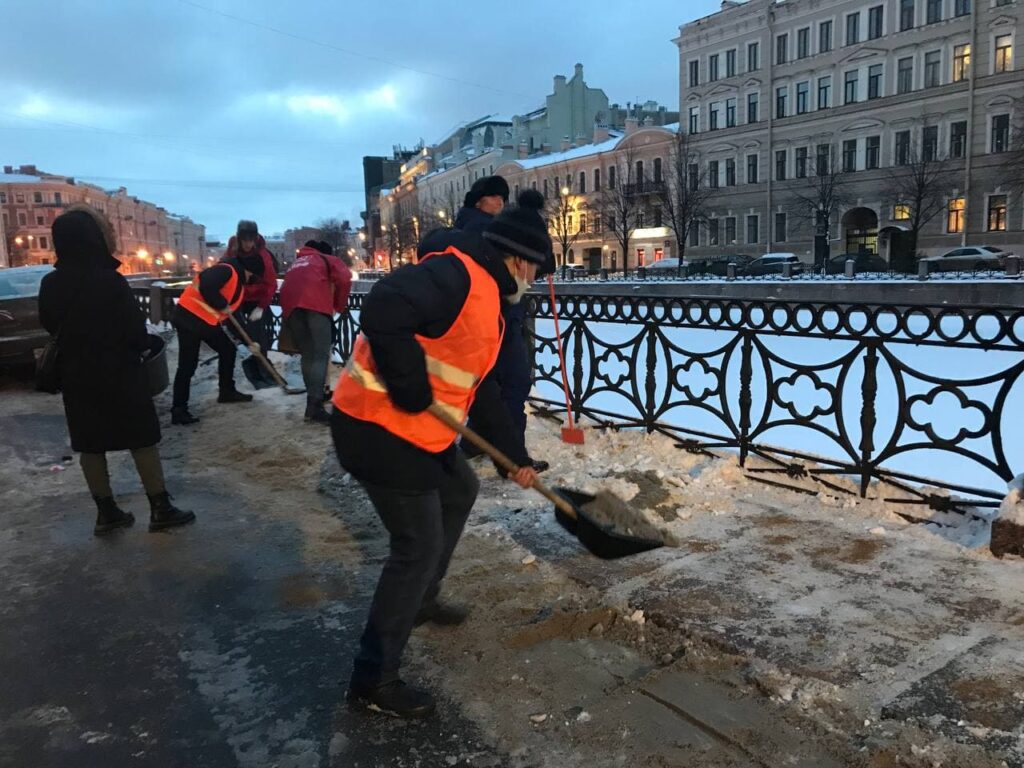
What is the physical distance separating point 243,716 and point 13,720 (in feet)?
2.50

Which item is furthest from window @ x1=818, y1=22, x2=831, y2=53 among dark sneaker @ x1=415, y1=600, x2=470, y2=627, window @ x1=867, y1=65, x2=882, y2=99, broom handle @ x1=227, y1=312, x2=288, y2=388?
dark sneaker @ x1=415, y1=600, x2=470, y2=627

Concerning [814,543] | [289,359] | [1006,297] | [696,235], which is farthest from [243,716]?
[696,235]

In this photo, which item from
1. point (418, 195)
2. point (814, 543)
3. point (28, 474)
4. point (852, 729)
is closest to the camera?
point (852, 729)

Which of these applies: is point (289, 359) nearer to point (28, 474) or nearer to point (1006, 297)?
point (28, 474)

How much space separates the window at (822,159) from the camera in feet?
140

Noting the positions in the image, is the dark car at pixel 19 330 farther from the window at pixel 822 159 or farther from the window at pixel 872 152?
the window at pixel 872 152

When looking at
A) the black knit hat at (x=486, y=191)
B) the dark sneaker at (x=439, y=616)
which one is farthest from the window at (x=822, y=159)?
the dark sneaker at (x=439, y=616)

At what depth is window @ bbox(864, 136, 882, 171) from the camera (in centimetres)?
4234

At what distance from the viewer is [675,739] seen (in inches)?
96.2

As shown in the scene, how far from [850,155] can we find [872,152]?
1145 mm

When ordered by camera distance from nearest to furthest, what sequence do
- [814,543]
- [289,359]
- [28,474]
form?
[814,543]
[28,474]
[289,359]

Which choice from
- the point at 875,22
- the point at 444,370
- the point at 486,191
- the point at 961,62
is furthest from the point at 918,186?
the point at 444,370

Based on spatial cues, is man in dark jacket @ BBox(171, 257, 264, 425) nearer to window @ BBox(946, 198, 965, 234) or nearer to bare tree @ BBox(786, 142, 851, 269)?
bare tree @ BBox(786, 142, 851, 269)

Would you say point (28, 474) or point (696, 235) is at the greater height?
point (696, 235)
